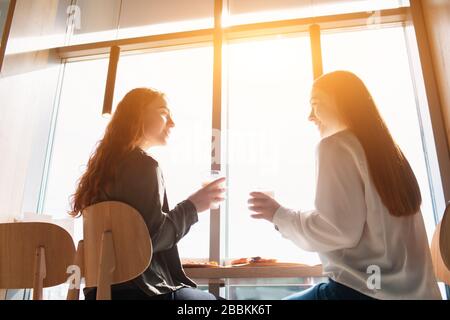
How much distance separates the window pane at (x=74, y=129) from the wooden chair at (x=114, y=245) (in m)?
1.43

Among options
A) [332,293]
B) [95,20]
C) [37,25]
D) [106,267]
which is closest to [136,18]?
[95,20]

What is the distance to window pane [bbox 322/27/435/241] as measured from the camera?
225 centimetres

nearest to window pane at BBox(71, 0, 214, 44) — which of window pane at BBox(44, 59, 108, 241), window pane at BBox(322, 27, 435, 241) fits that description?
window pane at BBox(44, 59, 108, 241)

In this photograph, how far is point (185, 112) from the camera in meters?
2.59

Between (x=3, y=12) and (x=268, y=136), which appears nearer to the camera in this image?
(x=268, y=136)

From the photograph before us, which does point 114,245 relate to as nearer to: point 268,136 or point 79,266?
point 79,266

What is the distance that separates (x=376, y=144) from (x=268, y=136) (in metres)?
1.30

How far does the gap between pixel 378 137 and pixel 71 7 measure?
2.80m

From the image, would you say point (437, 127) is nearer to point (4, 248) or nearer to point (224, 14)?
point (224, 14)

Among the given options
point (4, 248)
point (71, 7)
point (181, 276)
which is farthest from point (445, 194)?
point (71, 7)

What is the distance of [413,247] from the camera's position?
1.05 meters

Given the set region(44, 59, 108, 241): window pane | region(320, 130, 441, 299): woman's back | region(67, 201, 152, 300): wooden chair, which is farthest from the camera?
region(44, 59, 108, 241): window pane

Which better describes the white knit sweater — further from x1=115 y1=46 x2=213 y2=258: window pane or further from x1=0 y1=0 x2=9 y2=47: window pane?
x1=0 y1=0 x2=9 y2=47: window pane

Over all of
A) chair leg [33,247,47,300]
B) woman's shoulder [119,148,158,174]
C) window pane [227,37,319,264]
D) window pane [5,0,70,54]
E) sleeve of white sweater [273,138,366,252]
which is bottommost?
chair leg [33,247,47,300]
